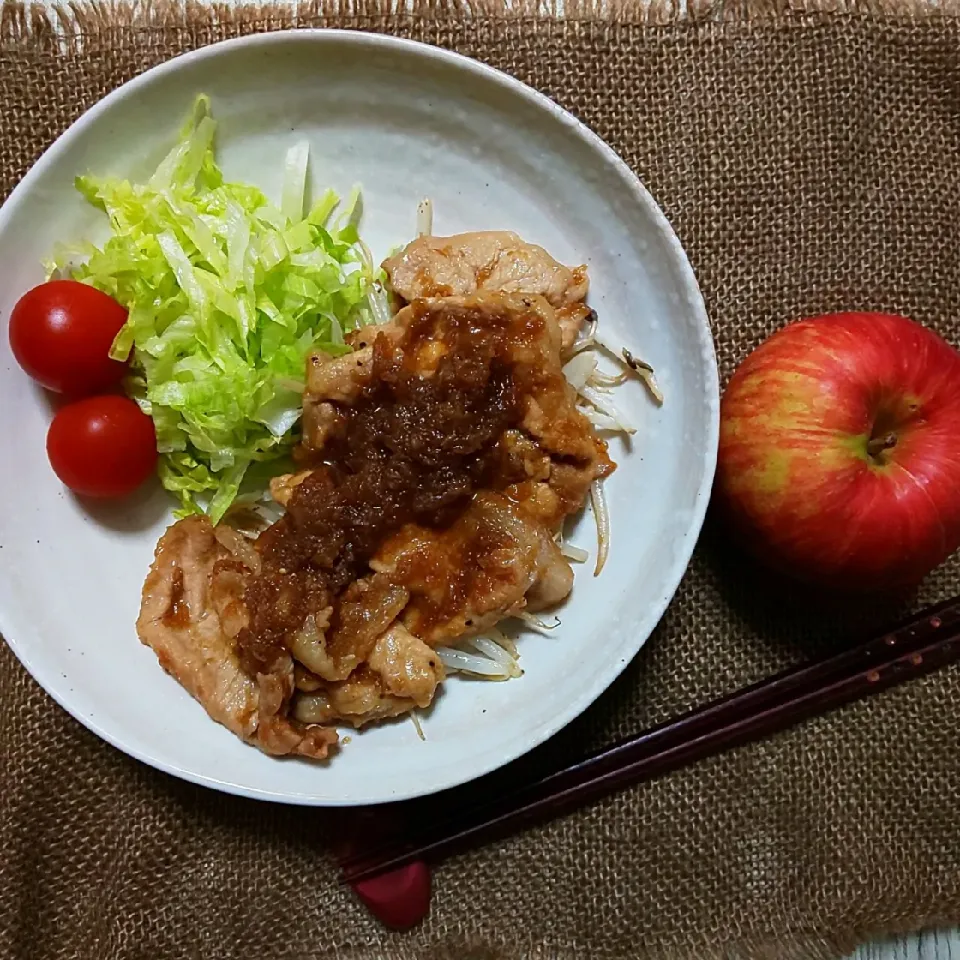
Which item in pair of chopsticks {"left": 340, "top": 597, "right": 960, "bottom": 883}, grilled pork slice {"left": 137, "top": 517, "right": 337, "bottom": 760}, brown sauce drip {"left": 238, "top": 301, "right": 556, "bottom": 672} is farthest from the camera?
pair of chopsticks {"left": 340, "top": 597, "right": 960, "bottom": 883}

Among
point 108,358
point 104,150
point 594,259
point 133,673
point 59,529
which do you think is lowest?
point 133,673

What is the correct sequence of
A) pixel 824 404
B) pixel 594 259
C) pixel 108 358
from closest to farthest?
pixel 824 404 < pixel 108 358 < pixel 594 259

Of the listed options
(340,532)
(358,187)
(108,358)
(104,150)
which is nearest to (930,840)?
(340,532)

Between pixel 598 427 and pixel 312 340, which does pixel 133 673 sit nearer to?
pixel 312 340

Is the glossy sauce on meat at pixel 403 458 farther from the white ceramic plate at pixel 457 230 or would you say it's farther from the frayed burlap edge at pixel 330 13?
the frayed burlap edge at pixel 330 13

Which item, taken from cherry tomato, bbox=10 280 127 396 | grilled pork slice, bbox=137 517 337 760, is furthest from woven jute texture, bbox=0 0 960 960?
cherry tomato, bbox=10 280 127 396

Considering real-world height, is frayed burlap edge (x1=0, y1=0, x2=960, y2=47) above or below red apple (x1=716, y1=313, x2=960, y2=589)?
above

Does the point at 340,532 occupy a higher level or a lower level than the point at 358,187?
lower

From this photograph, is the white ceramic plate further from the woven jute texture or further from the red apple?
the woven jute texture
